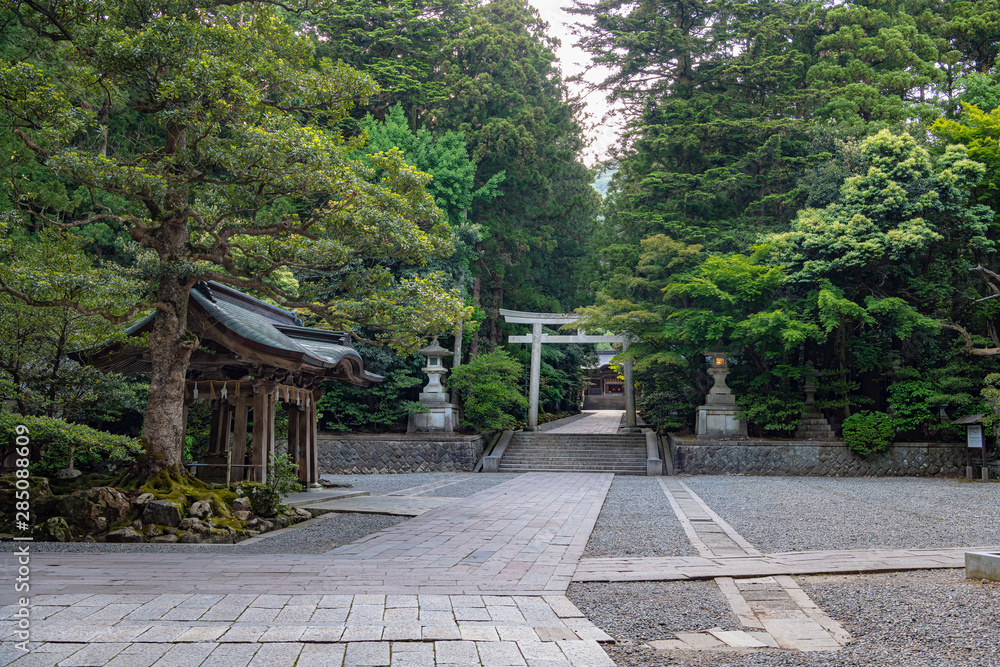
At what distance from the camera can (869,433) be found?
15891 millimetres

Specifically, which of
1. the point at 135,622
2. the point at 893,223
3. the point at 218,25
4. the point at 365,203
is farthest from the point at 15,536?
the point at 893,223

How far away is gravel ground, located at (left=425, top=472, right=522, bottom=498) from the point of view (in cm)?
1155

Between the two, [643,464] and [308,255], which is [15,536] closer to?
[308,255]

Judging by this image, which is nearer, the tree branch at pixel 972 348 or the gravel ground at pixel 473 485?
the gravel ground at pixel 473 485

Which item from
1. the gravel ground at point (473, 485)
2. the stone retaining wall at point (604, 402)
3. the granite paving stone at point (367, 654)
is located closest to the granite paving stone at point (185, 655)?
the granite paving stone at point (367, 654)

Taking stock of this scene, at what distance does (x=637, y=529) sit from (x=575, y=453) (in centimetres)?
1119

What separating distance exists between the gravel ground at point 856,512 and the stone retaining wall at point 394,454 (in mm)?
6674

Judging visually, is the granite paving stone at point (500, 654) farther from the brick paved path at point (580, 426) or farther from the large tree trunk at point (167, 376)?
the brick paved path at point (580, 426)

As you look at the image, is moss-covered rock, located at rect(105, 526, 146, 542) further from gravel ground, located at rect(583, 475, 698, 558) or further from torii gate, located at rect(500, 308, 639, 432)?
torii gate, located at rect(500, 308, 639, 432)

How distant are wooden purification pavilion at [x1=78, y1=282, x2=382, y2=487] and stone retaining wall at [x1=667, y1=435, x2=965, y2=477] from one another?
962 cm

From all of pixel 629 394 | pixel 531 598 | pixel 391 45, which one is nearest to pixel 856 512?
pixel 531 598

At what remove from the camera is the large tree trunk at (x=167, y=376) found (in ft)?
23.4

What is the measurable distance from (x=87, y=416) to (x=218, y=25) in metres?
8.08

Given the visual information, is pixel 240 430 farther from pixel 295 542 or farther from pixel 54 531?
pixel 295 542
